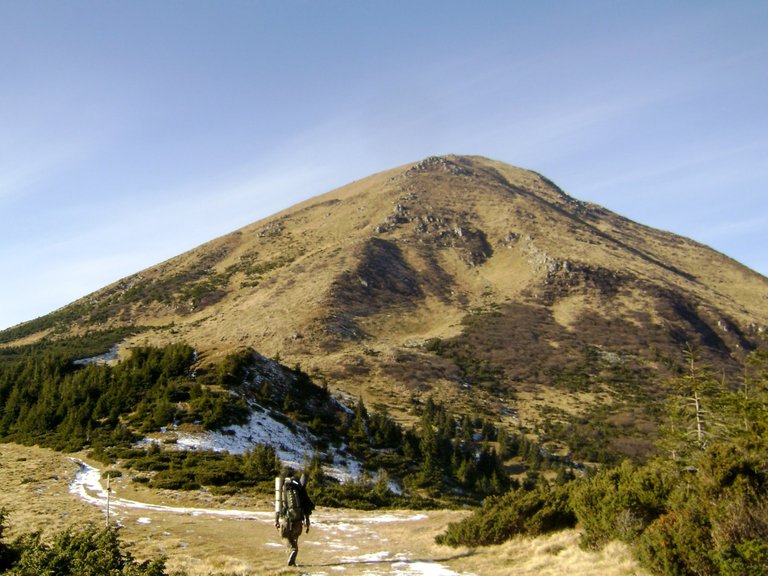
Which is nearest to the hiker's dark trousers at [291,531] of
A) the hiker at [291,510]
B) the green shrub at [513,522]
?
the hiker at [291,510]

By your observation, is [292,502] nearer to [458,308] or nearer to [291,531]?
[291,531]

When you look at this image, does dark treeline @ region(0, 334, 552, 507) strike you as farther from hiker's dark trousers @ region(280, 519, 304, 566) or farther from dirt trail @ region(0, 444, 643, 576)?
hiker's dark trousers @ region(280, 519, 304, 566)

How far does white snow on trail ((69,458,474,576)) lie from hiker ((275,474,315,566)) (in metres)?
1.08

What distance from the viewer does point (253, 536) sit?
14555 millimetres

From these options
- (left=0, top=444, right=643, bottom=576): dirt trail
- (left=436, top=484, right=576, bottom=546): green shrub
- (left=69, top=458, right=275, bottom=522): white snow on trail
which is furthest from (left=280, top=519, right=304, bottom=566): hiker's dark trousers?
(left=69, top=458, right=275, bottom=522): white snow on trail

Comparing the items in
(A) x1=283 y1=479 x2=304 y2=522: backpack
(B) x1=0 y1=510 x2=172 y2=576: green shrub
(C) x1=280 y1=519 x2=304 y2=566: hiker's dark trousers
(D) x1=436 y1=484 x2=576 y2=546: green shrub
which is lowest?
(D) x1=436 y1=484 x2=576 y2=546: green shrub

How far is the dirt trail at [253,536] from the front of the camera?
1034 cm

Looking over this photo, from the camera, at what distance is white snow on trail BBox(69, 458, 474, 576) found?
1082 cm

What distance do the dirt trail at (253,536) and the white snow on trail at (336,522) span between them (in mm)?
30

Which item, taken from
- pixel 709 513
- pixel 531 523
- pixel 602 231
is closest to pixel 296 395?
pixel 531 523

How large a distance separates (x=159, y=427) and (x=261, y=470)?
9068 mm

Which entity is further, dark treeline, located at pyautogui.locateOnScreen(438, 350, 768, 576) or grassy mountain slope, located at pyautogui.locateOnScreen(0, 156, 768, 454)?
grassy mountain slope, located at pyautogui.locateOnScreen(0, 156, 768, 454)

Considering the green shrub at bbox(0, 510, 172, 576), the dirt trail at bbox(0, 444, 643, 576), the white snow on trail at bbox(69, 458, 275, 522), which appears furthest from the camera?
the white snow on trail at bbox(69, 458, 275, 522)

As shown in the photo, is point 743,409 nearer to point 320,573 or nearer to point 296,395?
point 320,573
